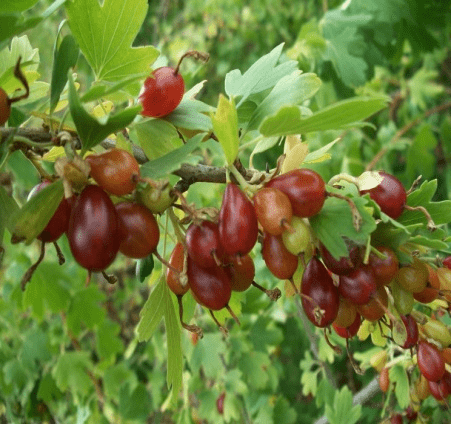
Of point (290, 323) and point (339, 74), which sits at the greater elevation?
point (339, 74)

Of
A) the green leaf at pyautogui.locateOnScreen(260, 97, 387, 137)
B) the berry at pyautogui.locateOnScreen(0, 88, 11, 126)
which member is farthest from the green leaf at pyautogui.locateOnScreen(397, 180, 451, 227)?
the berry at pyautogui.locateOnScreen(0, 88, 11, 126)

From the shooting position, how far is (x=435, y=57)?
1992mm

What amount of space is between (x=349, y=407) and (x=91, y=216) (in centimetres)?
58

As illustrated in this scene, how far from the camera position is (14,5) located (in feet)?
1.33

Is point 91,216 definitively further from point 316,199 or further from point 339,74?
point 339,74

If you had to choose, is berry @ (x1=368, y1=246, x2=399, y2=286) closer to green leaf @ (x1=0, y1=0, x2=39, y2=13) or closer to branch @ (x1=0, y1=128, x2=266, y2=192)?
branch @ (x1=0, y1=128, x2=266, y2=192)

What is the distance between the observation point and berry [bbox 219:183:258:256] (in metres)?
0.38

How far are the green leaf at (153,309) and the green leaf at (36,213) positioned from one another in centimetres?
14

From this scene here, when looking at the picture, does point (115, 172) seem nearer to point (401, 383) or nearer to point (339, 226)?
point (339, 226)


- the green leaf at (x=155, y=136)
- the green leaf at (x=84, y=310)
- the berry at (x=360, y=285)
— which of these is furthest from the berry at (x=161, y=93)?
the green leaf at (x=84, y=310)

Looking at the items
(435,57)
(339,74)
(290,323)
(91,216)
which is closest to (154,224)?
(91,216)

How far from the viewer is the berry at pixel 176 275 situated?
1.44 feet

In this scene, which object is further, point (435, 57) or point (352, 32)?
point (435, 57)

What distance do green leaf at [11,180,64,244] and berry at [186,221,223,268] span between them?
0.34 feet
